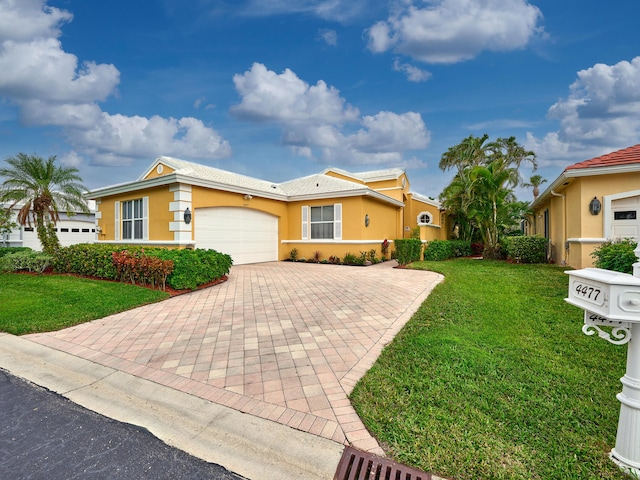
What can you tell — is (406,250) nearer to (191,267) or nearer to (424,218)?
(191,267)

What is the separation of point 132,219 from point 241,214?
182 inches

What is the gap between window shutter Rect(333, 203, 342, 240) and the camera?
47.1ft

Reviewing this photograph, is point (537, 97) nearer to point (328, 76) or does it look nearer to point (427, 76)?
point (427, 76)

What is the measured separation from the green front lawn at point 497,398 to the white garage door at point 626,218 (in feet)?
20.1

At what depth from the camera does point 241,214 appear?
13.7 meters

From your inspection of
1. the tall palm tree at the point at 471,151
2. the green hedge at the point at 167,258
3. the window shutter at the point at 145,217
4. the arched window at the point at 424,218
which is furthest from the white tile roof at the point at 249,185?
the tall palm tree at the point at 471,151

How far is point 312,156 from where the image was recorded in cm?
2047

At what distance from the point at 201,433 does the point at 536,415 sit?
2.81 m

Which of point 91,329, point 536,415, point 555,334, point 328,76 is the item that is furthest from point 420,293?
point 328,76

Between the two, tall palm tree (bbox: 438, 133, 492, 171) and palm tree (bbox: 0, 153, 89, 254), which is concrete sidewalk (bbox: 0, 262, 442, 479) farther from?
tall palm tree (bbox: 438, 133, 492, 171)

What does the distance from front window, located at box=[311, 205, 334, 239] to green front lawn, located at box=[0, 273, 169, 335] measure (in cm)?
868

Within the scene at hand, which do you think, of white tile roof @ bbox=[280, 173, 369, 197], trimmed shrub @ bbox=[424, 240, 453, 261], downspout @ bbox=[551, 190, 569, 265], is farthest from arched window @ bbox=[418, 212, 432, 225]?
downspout @ bbox=[551, 190, 569, 265]

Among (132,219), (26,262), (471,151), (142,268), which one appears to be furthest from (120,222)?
(471,151)

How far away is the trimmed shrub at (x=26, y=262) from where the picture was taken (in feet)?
35.2
